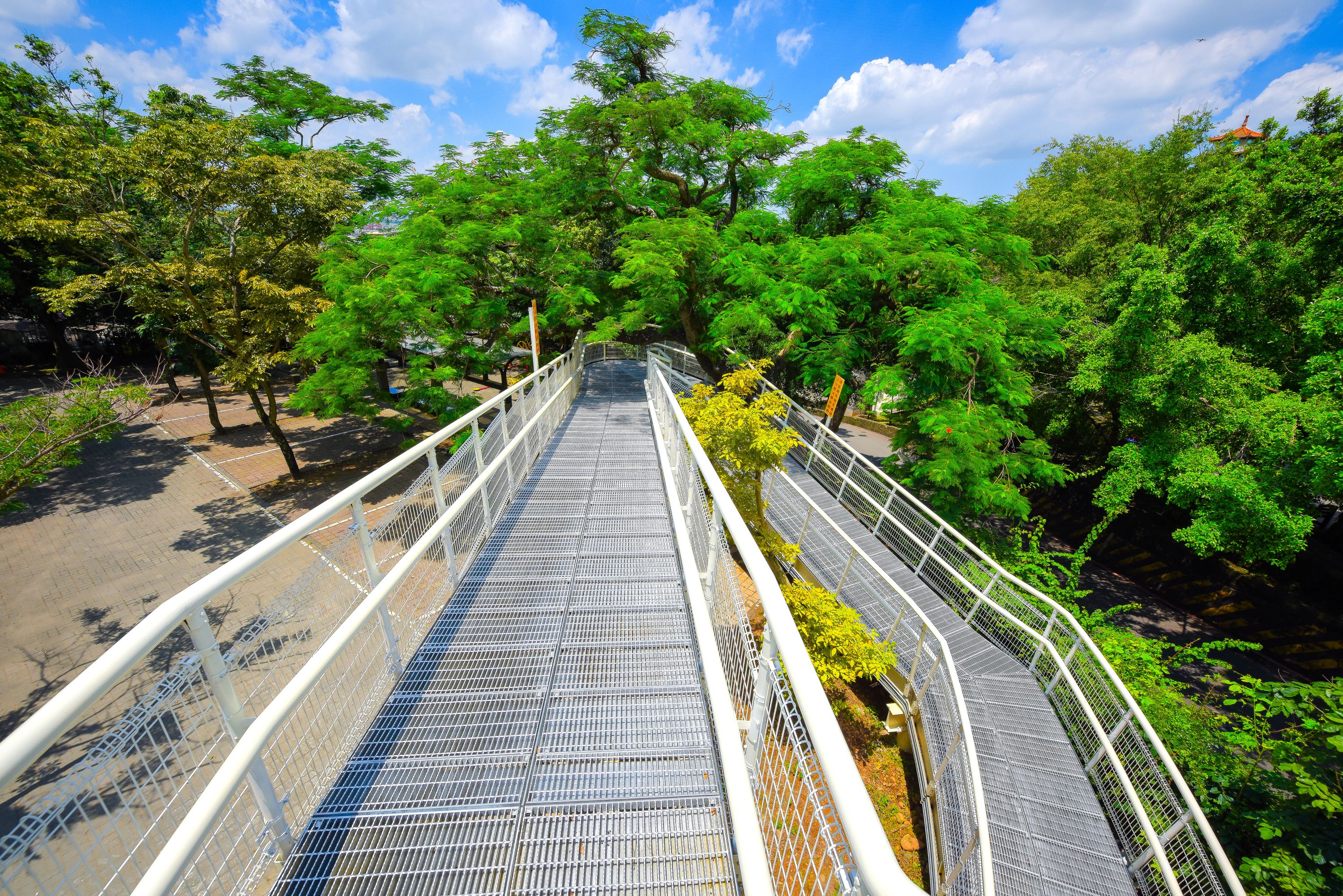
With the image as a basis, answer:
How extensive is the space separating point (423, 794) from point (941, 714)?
715 centimetres

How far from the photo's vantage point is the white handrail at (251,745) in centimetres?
153

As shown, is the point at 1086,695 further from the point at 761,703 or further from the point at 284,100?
the point at 284,100

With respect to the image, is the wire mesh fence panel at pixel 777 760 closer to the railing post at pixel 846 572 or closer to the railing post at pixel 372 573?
the railing post at pixel 372 573

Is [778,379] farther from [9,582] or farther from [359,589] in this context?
[9,582]

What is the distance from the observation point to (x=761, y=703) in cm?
212

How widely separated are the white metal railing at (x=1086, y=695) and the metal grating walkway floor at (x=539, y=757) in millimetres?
5976

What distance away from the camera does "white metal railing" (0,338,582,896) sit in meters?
1.51

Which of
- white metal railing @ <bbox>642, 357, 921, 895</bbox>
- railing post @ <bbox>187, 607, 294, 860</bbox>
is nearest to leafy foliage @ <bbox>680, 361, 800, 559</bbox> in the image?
white metal railing @ <bbox>642, 357, 921, 895</bbox>

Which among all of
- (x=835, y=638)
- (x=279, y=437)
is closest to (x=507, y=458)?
(x=835, y=638)

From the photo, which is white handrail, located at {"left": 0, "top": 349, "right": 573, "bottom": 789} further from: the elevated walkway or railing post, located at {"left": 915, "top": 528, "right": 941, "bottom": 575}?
railing post, located at {"left": 915, "top": 528, "right": 941, "bottom": 575}

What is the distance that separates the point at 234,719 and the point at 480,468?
9.57ft

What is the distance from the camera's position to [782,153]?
53.6 ft

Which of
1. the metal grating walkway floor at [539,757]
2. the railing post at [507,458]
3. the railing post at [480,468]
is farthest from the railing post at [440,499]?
the railing post at [507,458]

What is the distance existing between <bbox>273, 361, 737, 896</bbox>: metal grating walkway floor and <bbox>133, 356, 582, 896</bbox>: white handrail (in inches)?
26.4
